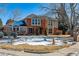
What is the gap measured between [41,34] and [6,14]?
13.2 inches

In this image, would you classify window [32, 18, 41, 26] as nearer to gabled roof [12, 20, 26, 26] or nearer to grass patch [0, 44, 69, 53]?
gabled roof [12, 20, 26, 26]

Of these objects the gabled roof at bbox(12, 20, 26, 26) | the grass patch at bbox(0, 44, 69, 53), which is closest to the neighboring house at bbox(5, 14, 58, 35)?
the gabled roof at bbox(12, 20, 26, 26)

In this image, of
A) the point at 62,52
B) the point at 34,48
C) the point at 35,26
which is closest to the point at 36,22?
the point at 35,26

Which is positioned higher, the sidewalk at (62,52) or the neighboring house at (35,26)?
the neighboring house at (35,26)

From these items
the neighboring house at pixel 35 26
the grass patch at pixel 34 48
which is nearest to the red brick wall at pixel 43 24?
the neighboring house at pixel 35 26

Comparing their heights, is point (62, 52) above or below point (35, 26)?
below

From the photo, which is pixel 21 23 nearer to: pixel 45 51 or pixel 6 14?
pixel 6 14

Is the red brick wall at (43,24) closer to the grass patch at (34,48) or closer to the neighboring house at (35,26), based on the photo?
the neighboring house at (35,26)

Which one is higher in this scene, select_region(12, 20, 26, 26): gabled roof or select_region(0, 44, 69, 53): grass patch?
select_region(12, 20, 26, 26): gabled roof

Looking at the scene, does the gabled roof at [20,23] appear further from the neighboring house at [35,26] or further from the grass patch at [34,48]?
the grass patch at [34,48]

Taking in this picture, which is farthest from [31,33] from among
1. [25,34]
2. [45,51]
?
[45,51]

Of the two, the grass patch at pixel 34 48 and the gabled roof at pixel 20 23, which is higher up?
the gabled roof at pixel 20 23

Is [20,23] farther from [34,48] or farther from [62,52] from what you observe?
[62,52]

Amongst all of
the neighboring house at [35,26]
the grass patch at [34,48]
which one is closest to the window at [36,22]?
the neighboring house at [35,26]
